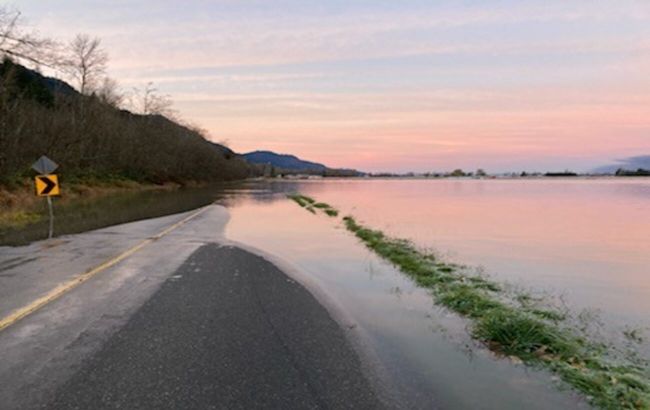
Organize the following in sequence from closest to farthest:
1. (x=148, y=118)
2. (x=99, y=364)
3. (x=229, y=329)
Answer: (x=99, y=364)
(x=229, y=329)
(x=148, y=118)

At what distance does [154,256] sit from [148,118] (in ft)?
289

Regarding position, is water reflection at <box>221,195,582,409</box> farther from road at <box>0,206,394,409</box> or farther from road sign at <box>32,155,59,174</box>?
road sign at <box>32,155,59,174</box>

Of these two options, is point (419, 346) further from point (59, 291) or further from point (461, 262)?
point (461, 262)

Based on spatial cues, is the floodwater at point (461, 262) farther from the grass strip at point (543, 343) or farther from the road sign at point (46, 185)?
the road sign at point (46, 185)

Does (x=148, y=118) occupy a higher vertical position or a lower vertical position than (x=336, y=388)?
higher

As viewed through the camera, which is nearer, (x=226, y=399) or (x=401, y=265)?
(x=226, y=399)

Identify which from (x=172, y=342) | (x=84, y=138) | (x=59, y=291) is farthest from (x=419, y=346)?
(x=84, y=138)

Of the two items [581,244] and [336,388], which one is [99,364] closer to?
[336,388]

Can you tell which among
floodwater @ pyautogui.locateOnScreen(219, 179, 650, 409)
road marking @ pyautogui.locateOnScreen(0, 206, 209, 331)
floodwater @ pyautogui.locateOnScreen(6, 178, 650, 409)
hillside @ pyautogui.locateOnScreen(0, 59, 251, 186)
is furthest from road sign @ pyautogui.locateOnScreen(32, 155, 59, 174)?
hillside @ pyautogui.locateOnScreen(0, 59, 251, 186)

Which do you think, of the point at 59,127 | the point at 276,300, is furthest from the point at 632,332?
the point at 59,127

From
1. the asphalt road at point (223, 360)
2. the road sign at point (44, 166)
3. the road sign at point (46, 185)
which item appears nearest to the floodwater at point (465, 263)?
the asphalt road at point (223, 360)

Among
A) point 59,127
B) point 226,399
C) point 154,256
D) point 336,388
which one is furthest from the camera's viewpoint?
point 59,127

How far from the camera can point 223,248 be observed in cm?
1523

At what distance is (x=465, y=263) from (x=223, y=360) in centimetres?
1035
